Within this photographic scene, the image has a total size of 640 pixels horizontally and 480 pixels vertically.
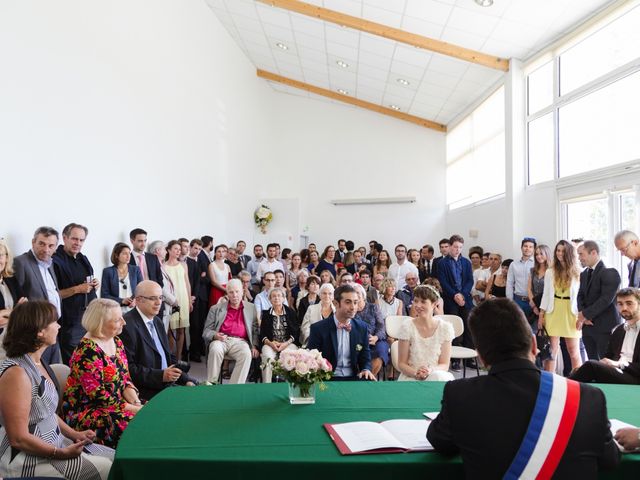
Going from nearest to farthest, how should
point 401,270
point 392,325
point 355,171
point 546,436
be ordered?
point 546,436 → point 392,325 → point 401,270 → point 355,171

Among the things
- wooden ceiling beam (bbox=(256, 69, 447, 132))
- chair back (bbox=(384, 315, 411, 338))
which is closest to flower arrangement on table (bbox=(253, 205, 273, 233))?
wooden ceiling beam (bbox=(256, 69, 447, 132))

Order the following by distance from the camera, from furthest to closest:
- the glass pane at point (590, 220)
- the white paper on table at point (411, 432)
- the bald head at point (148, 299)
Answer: the glass pane at point (590, 220) < the bald head at point (148, 299) < the white paper on table at point (411, 432)

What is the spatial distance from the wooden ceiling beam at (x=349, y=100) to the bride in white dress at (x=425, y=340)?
897 cm

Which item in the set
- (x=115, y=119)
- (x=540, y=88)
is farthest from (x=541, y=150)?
(x=115, y=119)

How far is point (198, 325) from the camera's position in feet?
21.5

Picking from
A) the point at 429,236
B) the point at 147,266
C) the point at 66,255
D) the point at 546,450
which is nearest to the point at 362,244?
the point at 429,236

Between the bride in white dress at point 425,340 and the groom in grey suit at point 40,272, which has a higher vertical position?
the groom in grey suit at point 40,272

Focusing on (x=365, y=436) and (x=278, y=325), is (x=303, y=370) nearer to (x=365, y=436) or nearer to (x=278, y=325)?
(x=365, y=436)

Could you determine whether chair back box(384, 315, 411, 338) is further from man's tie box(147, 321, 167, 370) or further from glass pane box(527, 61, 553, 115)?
glass pane box(527, 61, 553, 115)

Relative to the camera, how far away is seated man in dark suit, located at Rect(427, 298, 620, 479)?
131 cm

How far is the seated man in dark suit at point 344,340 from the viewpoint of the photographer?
3434 millimetres

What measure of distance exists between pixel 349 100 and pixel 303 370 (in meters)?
10.4

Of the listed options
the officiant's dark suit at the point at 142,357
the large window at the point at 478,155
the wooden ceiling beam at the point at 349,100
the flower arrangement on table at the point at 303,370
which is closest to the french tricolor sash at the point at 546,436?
the flower arrangement on table at the point at 303,370

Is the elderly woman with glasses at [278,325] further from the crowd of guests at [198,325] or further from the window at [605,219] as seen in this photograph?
the window at [605,219]
